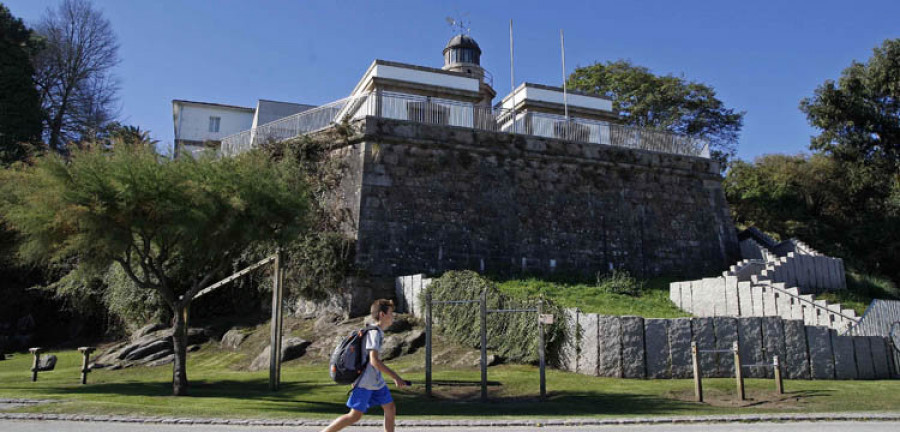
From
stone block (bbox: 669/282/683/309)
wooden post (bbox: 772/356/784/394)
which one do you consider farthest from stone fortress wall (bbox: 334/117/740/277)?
wooden post (bbox: 772/356/784/394)

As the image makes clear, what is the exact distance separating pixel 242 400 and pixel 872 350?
484 inches

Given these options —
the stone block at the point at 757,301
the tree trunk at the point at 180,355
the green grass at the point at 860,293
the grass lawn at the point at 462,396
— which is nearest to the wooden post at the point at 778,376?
the grass lawn at the point at 462,396

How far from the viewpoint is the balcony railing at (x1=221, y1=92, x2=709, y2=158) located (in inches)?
754

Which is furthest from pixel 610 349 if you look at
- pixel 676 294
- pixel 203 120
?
pixel 203 120

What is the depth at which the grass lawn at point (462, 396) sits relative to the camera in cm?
855

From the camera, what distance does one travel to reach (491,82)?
35406mm

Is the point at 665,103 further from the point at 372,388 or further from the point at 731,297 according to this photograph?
the point at 372,388

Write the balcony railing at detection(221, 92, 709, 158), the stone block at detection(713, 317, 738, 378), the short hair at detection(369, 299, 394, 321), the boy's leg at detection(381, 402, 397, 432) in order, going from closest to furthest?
1. the boy's leg at detection(381, 402, 397, 432)
2. the short hair at detection(369, 299, 394, 321)
3. the stone block at detection(713, 317, 738, 378)
4. the balcony railing at detection(221, 92, 709, 158)

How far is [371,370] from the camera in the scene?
5336 millimetres

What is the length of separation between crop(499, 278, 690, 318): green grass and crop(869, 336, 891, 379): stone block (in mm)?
3942

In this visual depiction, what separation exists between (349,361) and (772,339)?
9.84 metres

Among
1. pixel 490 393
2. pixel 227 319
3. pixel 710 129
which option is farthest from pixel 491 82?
pixel 490 393

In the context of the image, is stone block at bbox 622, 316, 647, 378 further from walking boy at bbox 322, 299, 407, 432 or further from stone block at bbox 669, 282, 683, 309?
walking boy at bbox 322, 299, 407, 432

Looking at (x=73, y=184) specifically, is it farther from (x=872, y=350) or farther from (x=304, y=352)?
(x=872, y=350)
